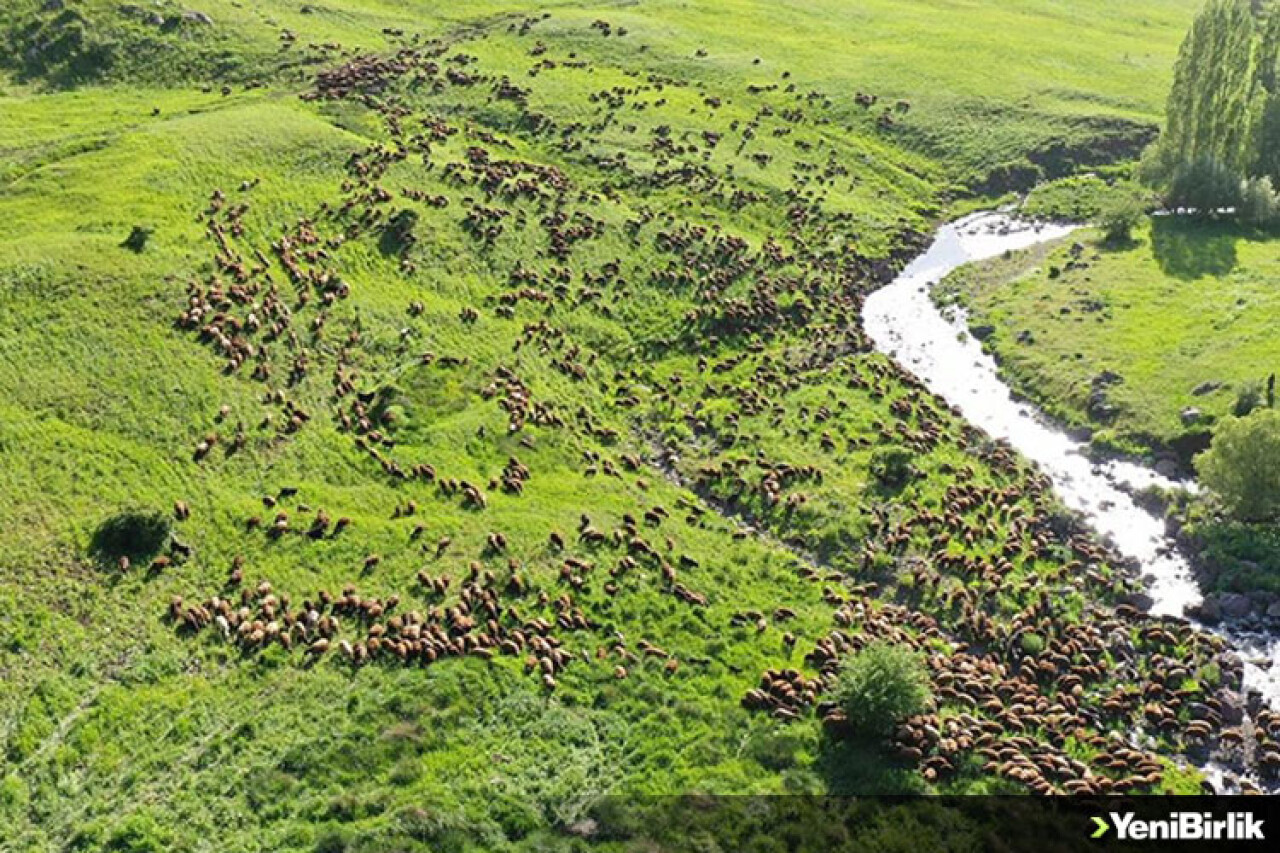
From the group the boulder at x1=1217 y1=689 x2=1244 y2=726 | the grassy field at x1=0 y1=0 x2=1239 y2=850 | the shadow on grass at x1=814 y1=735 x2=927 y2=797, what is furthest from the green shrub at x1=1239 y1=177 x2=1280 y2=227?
the shadow on grass at x1=814 y1=735 x2=927 y2=797

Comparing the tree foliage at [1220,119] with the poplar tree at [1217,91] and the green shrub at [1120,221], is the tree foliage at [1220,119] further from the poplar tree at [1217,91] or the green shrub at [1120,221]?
the green shrub at [1120,221]

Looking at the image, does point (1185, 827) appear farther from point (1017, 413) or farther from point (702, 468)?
point (1017, 413)

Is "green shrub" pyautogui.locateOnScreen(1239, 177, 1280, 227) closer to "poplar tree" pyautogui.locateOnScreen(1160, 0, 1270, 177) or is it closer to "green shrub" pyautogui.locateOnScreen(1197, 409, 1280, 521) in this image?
"poplar tree" pyautogui.locateOnScreen(1160, 0, 1270, 177)

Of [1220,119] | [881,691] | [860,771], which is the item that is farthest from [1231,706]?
[1220,119]

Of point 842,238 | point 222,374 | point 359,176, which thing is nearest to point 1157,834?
point 222,374

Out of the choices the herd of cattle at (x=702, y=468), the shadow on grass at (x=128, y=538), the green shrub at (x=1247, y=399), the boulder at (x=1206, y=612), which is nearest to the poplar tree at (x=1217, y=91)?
the herd of cattle at (x=702, y=468)

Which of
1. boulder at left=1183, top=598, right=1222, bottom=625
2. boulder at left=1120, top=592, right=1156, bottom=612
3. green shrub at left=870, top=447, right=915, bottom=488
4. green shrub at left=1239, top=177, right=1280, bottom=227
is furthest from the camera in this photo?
green shrub at left=1239, top=177, right=1280, bottom=227

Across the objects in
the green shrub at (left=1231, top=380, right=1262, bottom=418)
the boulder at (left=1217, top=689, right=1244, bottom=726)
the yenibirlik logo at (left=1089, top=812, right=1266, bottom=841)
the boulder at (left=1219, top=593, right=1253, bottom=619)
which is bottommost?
the yenibirlik logo at (left=1089, top=812, right=1266, bottom=841)
